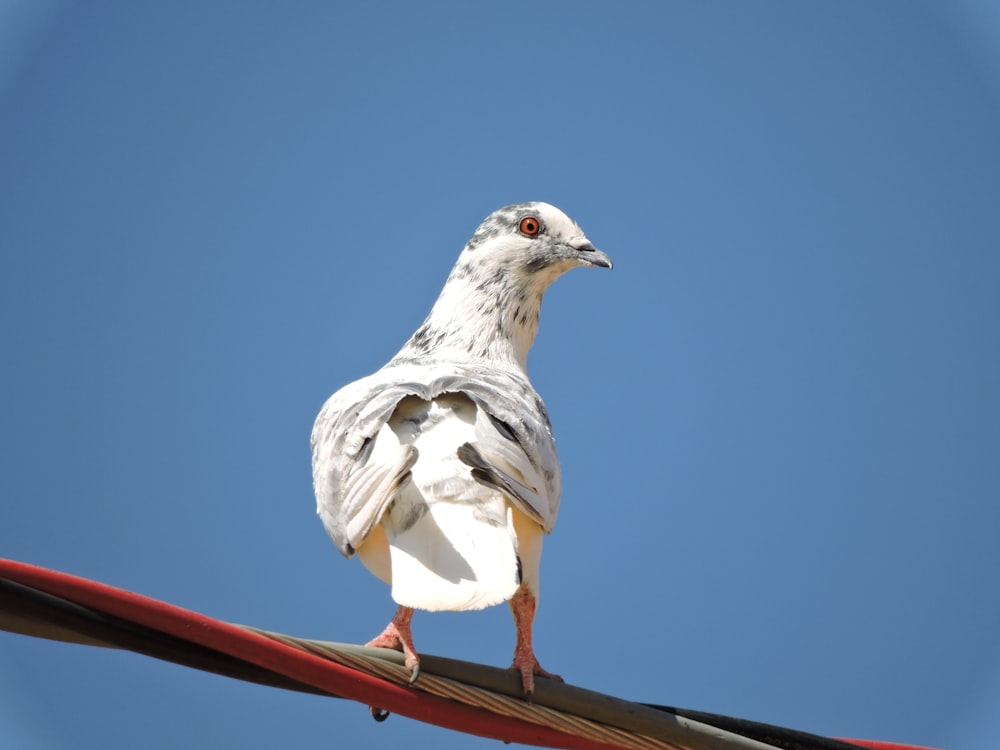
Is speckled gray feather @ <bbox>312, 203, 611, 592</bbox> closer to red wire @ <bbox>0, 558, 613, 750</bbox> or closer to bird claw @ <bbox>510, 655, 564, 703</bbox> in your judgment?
bird claw @ <bbox>510, 655, 564, 703</bbox>

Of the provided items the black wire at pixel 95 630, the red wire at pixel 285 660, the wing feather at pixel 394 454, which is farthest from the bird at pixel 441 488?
the black wire at pixel 95 630

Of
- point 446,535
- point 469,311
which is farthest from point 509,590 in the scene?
point 469,311

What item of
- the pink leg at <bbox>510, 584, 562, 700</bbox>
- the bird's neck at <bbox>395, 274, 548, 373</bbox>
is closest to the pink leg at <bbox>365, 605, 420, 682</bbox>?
the pink leg at <bbox>510, 584, 562, 700</bbox>

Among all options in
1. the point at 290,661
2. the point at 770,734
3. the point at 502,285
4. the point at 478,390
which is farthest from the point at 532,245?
the point at 290,661

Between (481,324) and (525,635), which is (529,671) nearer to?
(525,635)

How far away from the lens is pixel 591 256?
888cm

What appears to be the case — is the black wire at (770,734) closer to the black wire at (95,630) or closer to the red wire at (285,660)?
the red wire at (285,660)

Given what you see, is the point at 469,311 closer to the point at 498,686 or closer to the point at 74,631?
the point at 498,686

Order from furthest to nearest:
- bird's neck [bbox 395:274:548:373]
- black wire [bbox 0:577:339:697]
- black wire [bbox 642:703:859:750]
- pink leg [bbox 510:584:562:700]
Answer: bird's neck [bbox 395:274:548:373]
pink leg [bbox 510:584:562:700]
black wire [bbox 642:703:859:750]
black wire [bbox 0:577:339:697]

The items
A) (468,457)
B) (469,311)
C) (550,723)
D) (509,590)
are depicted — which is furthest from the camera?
(469,311)

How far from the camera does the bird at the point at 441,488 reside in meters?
5.25

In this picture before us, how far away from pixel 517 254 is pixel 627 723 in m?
4.58

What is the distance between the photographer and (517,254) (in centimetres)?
882

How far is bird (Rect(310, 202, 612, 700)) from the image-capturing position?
5250 mm
